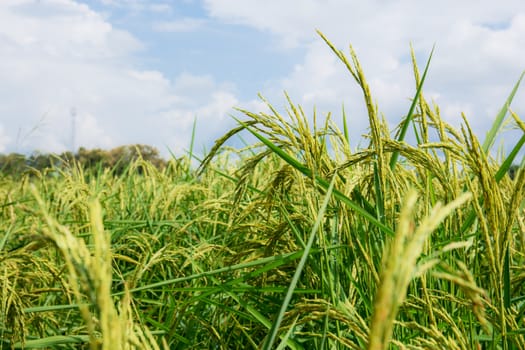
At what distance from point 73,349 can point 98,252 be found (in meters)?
1.60

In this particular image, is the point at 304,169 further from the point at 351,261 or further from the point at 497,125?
the point at 497,125

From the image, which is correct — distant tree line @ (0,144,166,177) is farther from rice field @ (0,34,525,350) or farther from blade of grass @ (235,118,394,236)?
blade of grass @ (235,118,394,236)

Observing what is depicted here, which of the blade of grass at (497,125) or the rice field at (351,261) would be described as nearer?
the rice field at (351,261)

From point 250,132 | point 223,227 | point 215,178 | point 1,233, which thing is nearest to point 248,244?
point 250,132

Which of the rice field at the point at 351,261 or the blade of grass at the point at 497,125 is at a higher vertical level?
the blade of grass at the point at 497,125

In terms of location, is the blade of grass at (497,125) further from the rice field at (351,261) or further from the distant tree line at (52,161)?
the distant tree line at (52,161)

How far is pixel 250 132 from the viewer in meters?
1.54

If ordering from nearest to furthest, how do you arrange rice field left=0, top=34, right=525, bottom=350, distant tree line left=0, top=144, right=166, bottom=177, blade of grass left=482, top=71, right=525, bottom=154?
1. rice field left=0, top=34, right=525, bottom=350
2. blade of grass left=482, top=71, right=525, bottom=154
3. distant tree line left=0, top=144, right=166, bottom=177

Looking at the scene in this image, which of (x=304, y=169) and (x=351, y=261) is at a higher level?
(x=304, y=169)

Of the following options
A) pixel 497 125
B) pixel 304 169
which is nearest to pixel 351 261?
pixel 304 169

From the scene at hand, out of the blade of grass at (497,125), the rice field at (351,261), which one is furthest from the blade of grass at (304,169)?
the blade of grass at (497,125)

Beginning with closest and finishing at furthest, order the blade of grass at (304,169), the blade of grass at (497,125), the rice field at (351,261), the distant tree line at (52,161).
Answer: the rice field at (351,261)
the blade of grass at (304,169)
the blade of grass at (497,125)
the distant tree line at (52,161)

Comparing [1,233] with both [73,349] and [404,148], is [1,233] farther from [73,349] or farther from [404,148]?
[404,148]

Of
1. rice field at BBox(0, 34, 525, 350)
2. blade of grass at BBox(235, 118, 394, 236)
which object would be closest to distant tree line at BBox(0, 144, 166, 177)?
rice field at BBox(0, 34, 525, 350)
